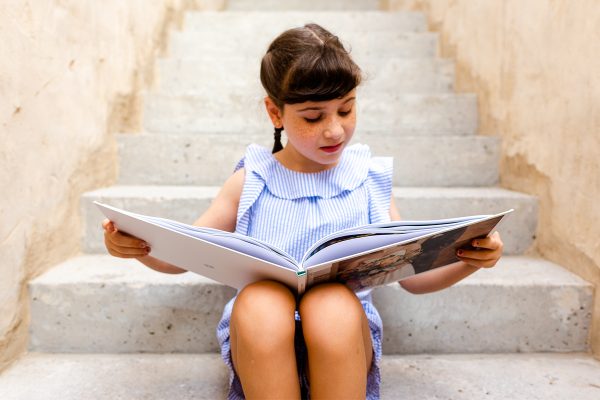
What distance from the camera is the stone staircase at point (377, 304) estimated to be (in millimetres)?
1005

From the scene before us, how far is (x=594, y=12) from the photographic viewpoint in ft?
3.75

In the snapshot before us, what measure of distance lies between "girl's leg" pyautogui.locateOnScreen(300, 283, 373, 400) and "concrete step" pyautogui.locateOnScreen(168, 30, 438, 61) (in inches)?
67.3

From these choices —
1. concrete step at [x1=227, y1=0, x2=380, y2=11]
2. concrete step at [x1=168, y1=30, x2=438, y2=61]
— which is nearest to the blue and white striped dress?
concrete step at [x1=168, y1=30, x2=438, y2=61]

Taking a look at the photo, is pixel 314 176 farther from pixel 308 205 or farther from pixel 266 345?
→ pixel 266 345

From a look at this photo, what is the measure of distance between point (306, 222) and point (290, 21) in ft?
5.73

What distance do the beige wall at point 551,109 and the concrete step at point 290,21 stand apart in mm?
720

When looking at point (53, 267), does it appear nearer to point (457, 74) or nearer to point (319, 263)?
point (319, 263)

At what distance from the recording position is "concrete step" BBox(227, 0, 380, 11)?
3.45 m

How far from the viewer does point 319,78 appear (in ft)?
2.78

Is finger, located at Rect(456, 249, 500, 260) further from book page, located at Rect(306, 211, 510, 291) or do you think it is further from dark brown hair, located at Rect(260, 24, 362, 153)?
dark brown hair, located at Rect(260, 24, 362, 153)

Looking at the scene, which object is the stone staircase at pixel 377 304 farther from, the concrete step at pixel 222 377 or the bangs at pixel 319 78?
the bangs at pixel 319 78

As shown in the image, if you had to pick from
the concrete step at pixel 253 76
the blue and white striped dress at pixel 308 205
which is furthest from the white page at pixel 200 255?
the concrete step at pixel 253 76

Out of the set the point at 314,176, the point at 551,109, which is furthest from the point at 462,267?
the point at 551,109

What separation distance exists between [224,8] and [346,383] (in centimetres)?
322
